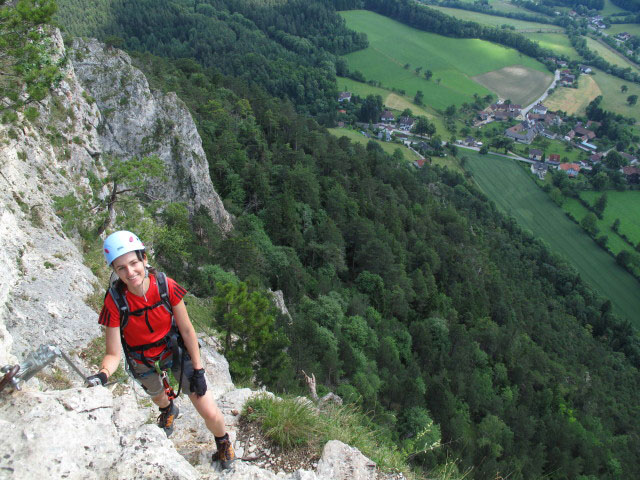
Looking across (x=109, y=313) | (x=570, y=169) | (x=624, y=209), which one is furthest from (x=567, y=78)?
(x=109, y=313)

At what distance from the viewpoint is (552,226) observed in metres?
88.4

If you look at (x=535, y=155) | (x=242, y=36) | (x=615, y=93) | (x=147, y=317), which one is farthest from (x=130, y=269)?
(x=615, y=93)

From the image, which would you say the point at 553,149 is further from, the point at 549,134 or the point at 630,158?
the point at 630,158

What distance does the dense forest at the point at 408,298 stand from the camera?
30.0 meters

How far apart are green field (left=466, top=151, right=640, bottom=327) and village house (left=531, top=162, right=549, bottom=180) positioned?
2.76 m

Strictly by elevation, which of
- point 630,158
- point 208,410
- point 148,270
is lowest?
point 630,158

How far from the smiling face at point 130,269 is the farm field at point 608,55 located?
209 m

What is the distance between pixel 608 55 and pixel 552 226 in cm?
13234

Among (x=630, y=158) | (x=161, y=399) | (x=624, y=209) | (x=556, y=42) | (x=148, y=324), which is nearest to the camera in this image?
(x=148, y=324)

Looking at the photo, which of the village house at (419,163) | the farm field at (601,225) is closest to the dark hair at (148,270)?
the farm field at (601,225)

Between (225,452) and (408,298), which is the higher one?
(225,452)

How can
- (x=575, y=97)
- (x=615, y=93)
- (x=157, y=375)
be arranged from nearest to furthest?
(x=157, y=375) → (x=575, y=97) → (x=615, y=93)

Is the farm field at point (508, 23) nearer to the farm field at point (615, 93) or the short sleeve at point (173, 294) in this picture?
the farm field at point (615, 93)

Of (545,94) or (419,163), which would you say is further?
(545,94)
